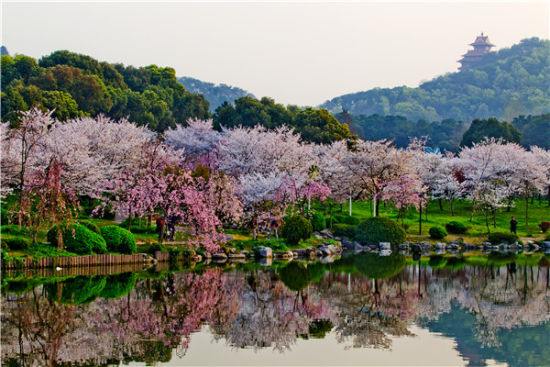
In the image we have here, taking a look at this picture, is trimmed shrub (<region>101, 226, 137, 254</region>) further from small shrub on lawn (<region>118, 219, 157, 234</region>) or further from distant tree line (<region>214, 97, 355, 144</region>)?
distant tree line (<region>214, 97, 355, 144</region>)

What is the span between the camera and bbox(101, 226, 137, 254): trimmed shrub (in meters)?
31.0

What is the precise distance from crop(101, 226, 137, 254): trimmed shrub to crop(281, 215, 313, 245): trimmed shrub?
38.2 ft

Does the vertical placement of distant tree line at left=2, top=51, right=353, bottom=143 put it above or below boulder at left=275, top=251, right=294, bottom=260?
above

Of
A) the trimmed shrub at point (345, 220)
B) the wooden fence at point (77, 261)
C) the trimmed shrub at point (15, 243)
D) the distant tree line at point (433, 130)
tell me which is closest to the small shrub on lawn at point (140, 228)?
the wooden fence at point (77, 261)

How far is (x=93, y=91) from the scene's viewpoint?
232ft

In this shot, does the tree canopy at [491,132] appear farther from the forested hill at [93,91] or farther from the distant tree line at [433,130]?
the forested hill at [93,91]

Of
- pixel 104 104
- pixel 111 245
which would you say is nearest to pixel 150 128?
pixel 104 104

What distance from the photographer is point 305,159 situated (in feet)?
179

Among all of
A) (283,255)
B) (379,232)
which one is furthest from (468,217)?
(283,255)

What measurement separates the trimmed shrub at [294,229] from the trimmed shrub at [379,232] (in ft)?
20.9

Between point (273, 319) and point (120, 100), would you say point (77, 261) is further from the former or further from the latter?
point (120, 100)

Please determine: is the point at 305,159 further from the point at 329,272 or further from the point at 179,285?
the point at 179,285

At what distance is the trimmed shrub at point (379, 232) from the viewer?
148 feet

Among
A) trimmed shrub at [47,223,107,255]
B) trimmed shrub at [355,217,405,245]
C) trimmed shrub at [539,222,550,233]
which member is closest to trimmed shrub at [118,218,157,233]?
trimmed shrub at [47,223,107,255]
